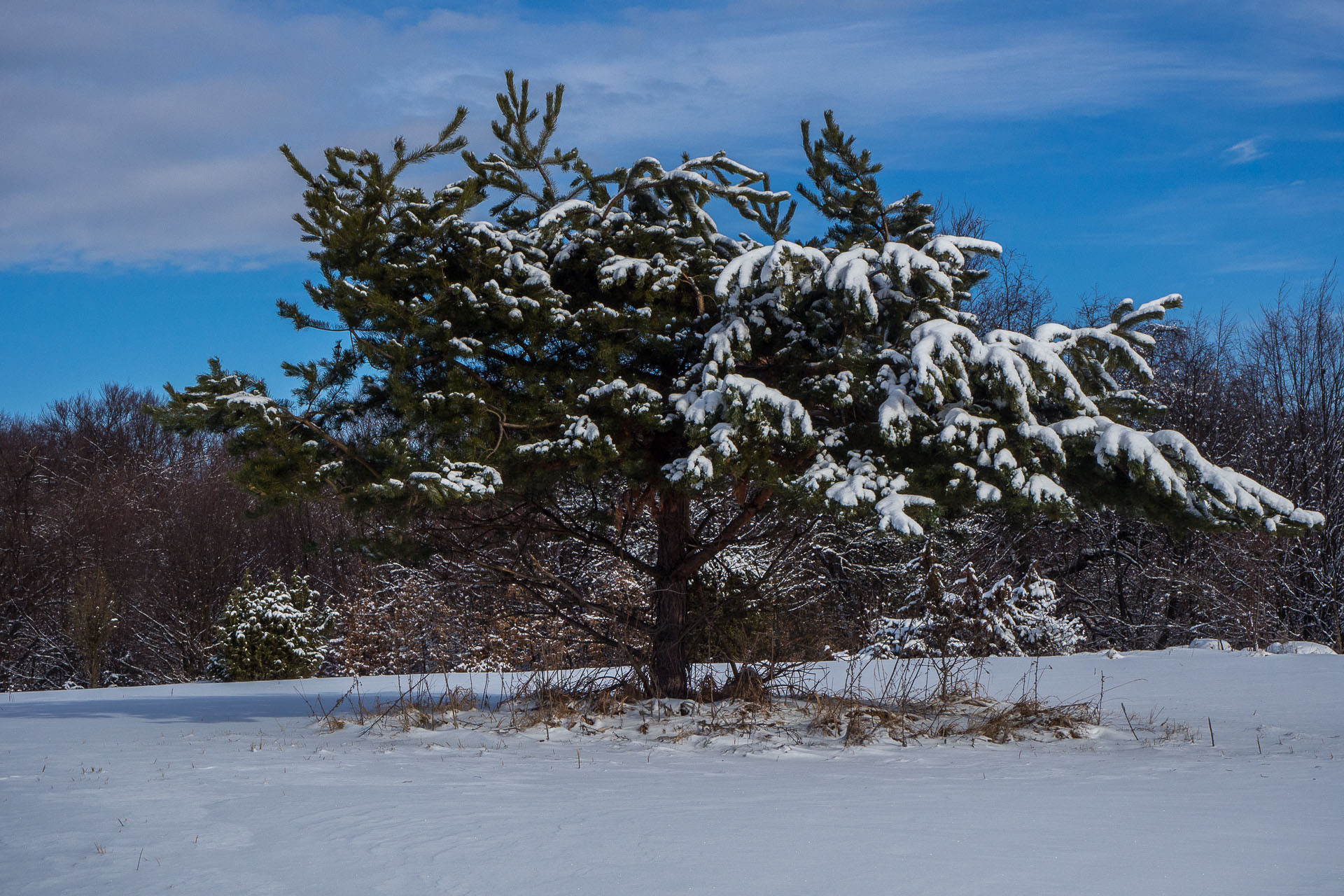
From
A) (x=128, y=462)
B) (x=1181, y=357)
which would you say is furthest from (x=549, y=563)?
(x=128, y=462)

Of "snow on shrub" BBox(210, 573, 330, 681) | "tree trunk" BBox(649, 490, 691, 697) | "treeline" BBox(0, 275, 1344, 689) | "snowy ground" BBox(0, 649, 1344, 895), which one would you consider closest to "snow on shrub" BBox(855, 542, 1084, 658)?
"treeline" BBox(0, 275, 1344, 689)

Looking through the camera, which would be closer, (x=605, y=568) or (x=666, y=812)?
(x=666, y=812)

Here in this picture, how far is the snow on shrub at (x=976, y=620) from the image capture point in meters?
12.6

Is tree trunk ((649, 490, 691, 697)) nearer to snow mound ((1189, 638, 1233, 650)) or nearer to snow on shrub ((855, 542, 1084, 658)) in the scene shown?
snow on shrub ((855, 542, 1084, 658))

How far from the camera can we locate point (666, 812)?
4.30m

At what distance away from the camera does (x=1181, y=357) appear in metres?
20.6

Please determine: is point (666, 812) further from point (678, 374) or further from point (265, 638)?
point (265, 638)

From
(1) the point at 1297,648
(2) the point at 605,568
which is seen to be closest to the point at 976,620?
(1) the point at 1297,648

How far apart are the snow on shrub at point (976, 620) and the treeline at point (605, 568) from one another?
0.59m

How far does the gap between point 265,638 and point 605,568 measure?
4.98 metres

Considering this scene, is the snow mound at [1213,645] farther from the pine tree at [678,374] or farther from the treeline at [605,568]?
the pine tree at [678,374]

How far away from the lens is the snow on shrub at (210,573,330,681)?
1424 centimetres

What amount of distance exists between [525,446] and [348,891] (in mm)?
3750

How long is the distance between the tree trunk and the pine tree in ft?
0.06
